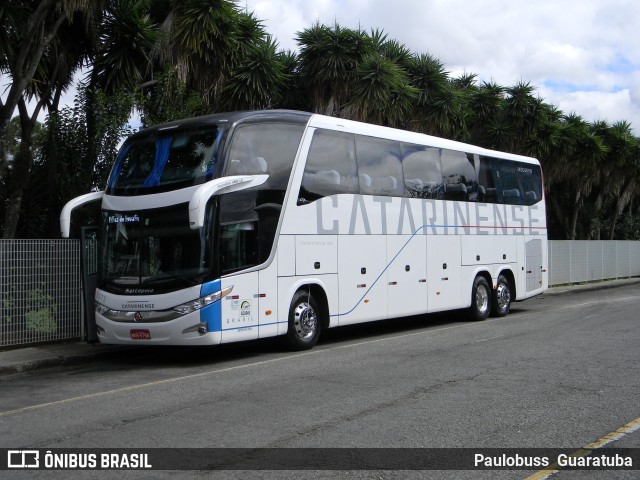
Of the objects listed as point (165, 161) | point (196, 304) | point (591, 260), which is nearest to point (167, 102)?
point (165, 161)

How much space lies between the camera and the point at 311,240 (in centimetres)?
1255

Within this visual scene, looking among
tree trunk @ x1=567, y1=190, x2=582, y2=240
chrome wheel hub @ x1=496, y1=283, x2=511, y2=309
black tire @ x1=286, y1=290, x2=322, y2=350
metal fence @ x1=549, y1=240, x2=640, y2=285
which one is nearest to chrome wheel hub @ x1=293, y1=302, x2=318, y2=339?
black tire @ x1=286, y1=290, x2=322, y2=350

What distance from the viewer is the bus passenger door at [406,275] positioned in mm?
14523

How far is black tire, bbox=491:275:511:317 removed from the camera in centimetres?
1808

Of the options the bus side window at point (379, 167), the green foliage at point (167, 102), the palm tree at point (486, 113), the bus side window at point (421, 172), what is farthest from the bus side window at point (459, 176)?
the palm tree at point (486, 113)

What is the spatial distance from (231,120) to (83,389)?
4608mm

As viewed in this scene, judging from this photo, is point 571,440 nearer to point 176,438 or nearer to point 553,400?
point 553,400

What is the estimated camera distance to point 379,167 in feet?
46.2

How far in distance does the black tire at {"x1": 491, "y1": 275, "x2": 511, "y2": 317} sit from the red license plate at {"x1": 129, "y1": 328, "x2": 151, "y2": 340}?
32.8ft

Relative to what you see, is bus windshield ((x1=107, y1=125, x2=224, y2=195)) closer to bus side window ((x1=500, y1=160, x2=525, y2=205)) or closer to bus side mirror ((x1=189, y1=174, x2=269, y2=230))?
bus side mirror ((x1=189, y1=174, x2=269, y2=230))

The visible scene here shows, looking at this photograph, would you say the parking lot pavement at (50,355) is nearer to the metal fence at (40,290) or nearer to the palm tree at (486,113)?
the metal fence at (40,290)

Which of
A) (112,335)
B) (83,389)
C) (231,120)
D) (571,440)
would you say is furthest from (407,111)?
(571,440)

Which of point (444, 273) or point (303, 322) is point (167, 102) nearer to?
point (303, 322)

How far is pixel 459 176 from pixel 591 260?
21.1m
